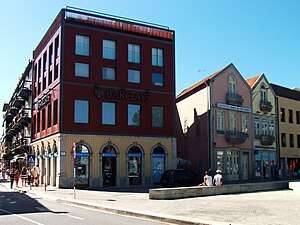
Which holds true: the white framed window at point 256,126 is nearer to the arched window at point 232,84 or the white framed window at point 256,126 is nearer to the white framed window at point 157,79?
the arched window at point 232,84

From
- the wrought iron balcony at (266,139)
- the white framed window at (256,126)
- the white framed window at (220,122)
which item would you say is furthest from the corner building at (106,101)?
the wrought iron balcony at (266,139)

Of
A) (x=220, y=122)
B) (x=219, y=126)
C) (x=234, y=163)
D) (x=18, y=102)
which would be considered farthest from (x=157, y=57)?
(x=18, y=102)

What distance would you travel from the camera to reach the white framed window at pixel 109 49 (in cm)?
3625

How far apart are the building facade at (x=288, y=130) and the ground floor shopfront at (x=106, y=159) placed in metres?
18.8

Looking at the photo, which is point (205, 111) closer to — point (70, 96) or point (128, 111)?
point (128, 111)

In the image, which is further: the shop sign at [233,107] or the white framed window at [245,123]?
the white framed window at [245,123]

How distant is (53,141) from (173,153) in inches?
443

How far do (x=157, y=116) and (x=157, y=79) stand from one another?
142 inches

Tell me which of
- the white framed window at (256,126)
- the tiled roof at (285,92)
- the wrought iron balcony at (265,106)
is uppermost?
the tiled roof at (285,92)

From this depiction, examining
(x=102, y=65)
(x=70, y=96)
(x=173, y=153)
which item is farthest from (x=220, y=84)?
(x=70, y=96)

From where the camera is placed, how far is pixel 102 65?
35.8 meters

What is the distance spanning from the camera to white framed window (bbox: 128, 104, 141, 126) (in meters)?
36.5

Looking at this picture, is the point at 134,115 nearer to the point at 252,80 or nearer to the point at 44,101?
the point at 44,101

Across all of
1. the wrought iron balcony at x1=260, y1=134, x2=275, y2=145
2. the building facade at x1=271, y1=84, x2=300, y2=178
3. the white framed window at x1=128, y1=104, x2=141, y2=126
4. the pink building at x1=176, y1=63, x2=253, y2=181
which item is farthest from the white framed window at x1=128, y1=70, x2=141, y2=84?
the building facade at x1=271, y1=84, x2=300, y2=178
